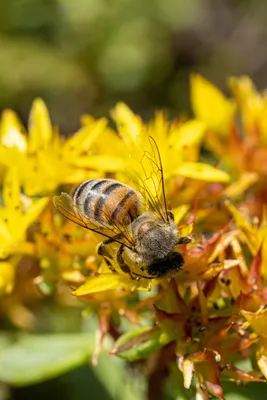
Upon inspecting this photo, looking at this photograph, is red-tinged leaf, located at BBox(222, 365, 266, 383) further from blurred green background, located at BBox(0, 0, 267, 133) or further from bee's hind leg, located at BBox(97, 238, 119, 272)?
blurred green background, located at BBox(0, 0, 267, 133)

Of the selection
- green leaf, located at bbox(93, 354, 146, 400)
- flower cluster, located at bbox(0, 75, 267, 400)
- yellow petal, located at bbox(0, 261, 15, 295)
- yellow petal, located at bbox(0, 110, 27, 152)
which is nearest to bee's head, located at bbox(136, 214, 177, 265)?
flower cluster, located at bbox(0, 75, 267, 400)

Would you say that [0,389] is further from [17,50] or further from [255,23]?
[255,23]

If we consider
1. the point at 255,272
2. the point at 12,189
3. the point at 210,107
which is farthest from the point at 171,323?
the point at 210,107

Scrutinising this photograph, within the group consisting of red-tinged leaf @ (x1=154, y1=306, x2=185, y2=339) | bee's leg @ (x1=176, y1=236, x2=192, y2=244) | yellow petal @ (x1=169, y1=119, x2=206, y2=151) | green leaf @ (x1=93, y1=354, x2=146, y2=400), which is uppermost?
yellow petal @ (x1=169, y1=119, x2=206, y2=151)

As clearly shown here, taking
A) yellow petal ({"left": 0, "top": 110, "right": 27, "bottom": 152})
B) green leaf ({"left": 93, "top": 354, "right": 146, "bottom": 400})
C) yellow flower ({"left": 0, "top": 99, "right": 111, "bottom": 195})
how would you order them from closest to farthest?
1. yellow flower ({"left": 0, "top": 99, "right": 111, "bottom": 195})
2. yellow petal ({"left": 0, "top": 110, "right": 27, "bottom": 152})
3. green leaf ({"left": 93, "top": 354, "right": 146, "bottom": 400})

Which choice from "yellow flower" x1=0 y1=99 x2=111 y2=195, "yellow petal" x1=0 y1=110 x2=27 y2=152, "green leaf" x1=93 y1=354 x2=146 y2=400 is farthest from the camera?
"green leaf" x1=93 y1=354 x2=146 y2=400

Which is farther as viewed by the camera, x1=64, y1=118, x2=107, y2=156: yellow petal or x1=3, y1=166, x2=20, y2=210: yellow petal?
x1=64, y1=118, x2=107, y2=156: yellow petal
